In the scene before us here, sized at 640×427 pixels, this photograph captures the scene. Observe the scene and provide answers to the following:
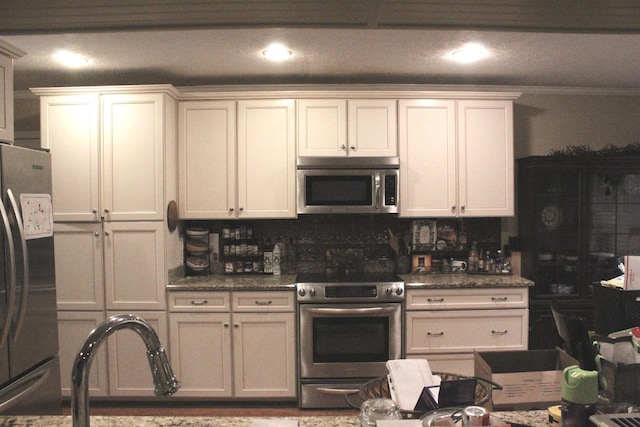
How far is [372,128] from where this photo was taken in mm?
3371

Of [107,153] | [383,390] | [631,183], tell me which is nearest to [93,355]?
[383,390]

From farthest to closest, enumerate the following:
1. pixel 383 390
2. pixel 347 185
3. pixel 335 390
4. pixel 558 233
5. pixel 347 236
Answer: pixel 347 236
pixel 558 233
pixel 347 185
pixel 335 390
pixel 383 390

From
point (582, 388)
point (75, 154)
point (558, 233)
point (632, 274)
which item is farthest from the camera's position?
point (558, 233)

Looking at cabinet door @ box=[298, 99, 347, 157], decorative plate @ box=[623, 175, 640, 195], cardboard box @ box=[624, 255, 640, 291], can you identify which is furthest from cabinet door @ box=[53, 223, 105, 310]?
decorative plate @ box=[623, 175, 640, 195]

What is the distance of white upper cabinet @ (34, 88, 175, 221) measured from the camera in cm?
312

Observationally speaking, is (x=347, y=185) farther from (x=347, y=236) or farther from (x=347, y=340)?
(x=347, y=340)

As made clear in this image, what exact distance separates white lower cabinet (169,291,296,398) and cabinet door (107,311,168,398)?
105mm

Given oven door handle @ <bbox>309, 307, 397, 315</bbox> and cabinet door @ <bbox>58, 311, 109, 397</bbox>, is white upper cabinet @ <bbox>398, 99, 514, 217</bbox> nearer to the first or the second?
oven door handle @ <bbox>309, 307, 397, 315</bbox>

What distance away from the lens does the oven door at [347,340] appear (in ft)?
10.1

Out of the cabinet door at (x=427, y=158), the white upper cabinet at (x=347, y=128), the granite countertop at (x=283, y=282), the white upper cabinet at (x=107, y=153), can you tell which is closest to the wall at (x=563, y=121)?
the granite countertop at (x=283, y=282)

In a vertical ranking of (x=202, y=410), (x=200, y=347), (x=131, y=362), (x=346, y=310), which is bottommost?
(x=202, y=410)

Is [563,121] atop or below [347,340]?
atop

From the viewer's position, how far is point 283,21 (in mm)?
1329

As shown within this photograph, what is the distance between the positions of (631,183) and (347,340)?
8.55ft
